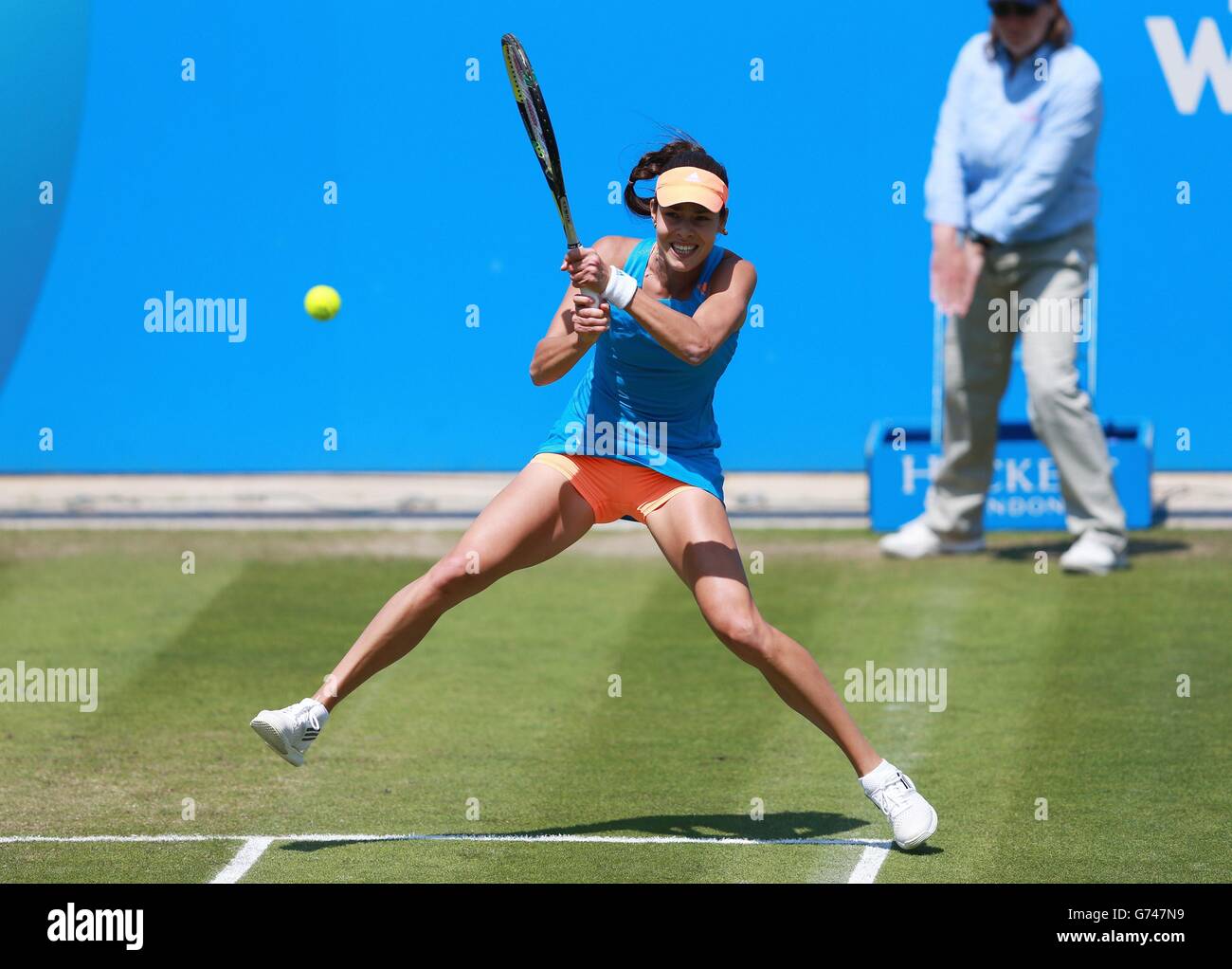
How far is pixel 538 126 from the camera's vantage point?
6117 mm

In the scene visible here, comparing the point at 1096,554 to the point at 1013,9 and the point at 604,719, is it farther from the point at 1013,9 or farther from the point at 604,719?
the point at 604,719

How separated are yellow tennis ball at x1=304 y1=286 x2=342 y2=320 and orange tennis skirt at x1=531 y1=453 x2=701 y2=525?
5.37 meters

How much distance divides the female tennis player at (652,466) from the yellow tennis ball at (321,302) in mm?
5216

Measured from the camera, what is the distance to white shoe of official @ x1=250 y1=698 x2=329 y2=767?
19.7 ft

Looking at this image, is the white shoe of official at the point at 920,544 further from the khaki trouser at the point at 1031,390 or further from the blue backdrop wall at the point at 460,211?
the blue backdrop wall at the point at 460,211

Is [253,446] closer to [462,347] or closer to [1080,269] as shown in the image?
[462,347]

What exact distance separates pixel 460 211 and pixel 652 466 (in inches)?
219

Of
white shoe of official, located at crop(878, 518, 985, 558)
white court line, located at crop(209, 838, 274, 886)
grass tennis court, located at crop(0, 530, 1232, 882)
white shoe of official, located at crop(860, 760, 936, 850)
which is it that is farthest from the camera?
white shoe of official, located at crop(878, 518, 985, 558)

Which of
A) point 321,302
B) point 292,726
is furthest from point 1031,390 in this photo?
point 292,726

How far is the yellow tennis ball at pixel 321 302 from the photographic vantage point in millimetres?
11398

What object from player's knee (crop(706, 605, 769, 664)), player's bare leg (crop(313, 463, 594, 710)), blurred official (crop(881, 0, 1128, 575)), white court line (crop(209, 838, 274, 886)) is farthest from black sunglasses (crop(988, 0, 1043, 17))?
white court line (crop(209, 838, 274, 886))

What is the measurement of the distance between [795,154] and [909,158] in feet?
1.98

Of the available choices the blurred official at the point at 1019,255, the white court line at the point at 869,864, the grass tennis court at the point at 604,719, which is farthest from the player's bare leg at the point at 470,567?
the blurred official at the point at 1019,255

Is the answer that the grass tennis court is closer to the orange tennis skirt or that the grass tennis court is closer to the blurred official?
the blurred official
